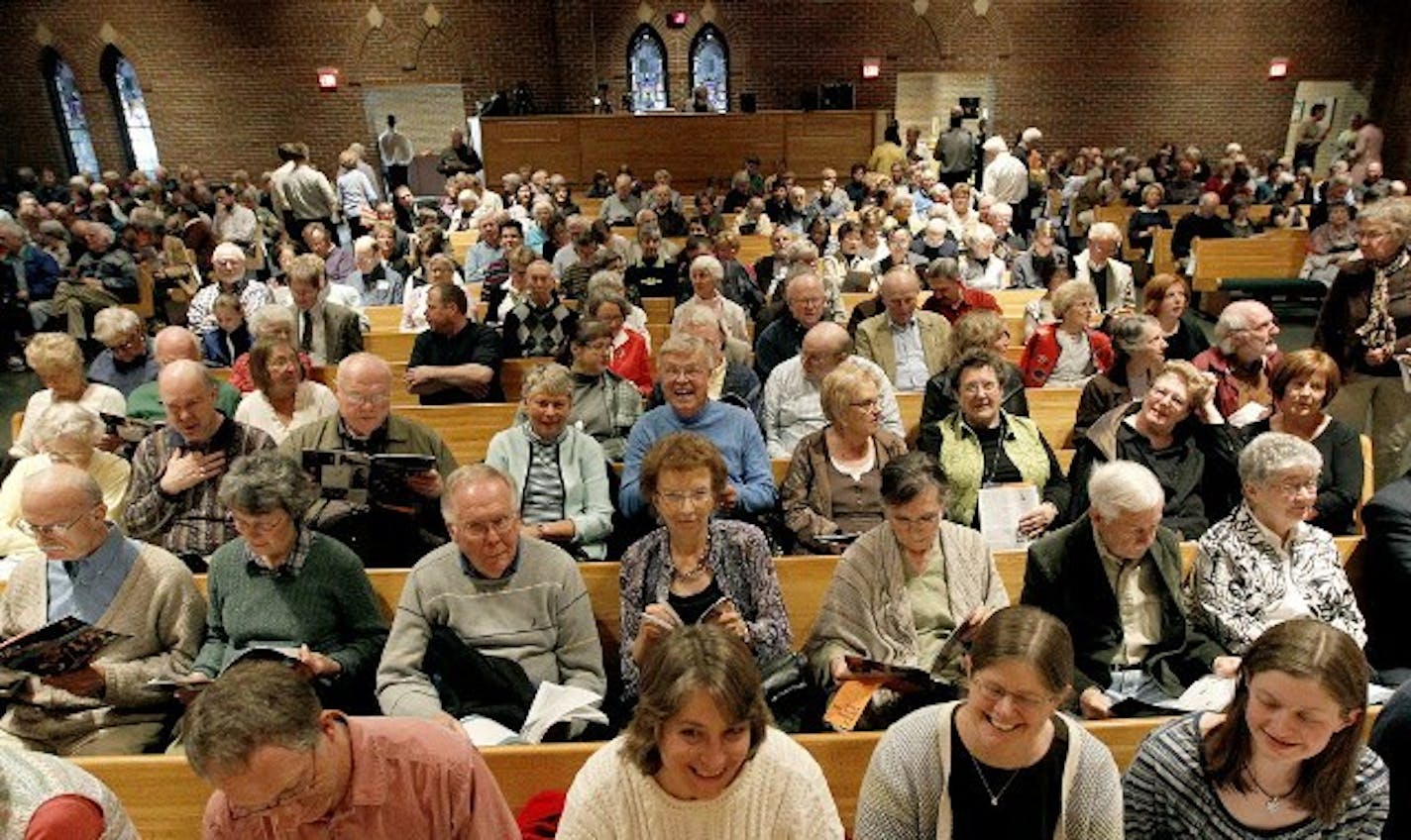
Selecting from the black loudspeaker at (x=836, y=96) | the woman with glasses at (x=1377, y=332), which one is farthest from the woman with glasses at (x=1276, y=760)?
the black loudspeaker at (x=836, y=96)

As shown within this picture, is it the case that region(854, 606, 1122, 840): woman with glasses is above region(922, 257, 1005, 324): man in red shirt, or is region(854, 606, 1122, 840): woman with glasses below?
below

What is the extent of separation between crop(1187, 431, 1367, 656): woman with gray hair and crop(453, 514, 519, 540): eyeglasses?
2.14m

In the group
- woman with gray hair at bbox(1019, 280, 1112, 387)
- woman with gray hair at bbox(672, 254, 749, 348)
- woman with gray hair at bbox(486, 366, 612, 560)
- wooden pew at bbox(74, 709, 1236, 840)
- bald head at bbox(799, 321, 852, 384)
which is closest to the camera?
wooden pew at bbox(74, 709, 1236, 840)

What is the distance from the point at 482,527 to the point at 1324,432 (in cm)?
309

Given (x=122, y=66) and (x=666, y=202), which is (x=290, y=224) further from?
(x=122, y=66)

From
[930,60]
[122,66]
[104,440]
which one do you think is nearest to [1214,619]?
[104,440]

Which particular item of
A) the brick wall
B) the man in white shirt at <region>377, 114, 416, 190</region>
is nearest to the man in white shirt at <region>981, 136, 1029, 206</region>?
the brick wall

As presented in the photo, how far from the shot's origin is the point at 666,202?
33.2 ft

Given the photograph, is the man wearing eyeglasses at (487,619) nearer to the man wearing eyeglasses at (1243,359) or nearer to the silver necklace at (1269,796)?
the silver necklace at (1269,796)

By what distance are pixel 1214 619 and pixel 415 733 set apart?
7.74 feet

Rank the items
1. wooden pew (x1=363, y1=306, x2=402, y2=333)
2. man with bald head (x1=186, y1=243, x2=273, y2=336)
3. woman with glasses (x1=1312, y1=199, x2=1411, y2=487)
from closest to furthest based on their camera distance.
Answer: woman with glasses (x1=1312, y1=199, x2=1411, y2=487) → man with bald head (x1=186, y1=243, x2=273, y2=336) → wooden pew (x1=363, y1=306, x2=402, y2=333)

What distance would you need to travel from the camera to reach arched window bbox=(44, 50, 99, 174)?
51.0 feet

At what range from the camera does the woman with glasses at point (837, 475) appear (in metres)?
3.51

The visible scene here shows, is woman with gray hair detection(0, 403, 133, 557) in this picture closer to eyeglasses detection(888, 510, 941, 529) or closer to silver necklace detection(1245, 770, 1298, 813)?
eyeglasses detection(888, 510, 941, 529)
